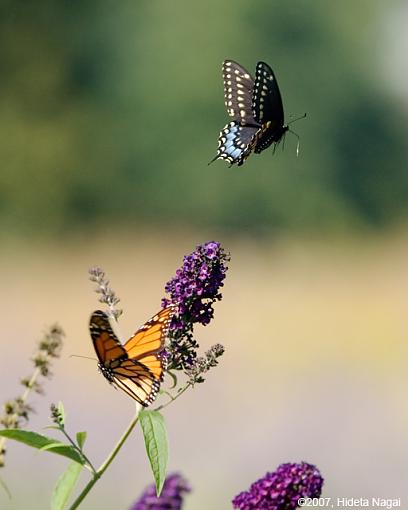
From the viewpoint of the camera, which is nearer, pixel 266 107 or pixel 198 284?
pixel 198 284

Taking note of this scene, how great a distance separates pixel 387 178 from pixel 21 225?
6620mm

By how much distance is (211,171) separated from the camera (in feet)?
57.0

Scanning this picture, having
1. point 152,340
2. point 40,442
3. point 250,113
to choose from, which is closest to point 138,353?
point 152,340

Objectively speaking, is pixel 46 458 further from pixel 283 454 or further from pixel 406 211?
pixel 406 211

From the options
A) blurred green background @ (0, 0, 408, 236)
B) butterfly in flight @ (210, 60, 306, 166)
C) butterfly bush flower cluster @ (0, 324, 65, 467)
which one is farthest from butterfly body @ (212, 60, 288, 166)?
blurred green background @ (0, 0, 408, 236)

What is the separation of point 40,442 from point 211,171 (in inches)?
599

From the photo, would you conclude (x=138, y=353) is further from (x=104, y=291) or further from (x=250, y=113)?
(x=250, y=113)

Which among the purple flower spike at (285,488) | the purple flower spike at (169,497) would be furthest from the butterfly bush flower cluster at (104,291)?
the purple flower spike at (285,488)

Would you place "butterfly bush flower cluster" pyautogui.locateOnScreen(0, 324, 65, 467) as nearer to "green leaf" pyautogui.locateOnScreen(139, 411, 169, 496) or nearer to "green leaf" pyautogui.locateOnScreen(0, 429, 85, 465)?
"green leaf" pyautogui.locateOnScreen(0, 429, 85, 465)

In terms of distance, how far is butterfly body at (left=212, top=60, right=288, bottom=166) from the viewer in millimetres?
4742

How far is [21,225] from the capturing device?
1694cm

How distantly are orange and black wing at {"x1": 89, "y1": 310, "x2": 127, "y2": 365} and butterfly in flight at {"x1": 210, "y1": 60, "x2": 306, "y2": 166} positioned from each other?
211 cm

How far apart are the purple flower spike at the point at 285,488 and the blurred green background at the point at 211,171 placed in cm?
968

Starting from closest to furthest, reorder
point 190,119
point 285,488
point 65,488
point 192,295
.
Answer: point 285,488
point 65,488
point 192,295
point 190,119
